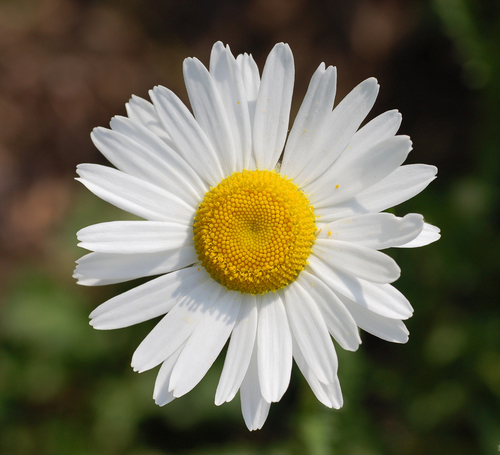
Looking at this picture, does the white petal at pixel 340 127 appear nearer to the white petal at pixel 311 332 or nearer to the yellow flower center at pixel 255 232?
Result: the yellow flower center at pixel 255 232

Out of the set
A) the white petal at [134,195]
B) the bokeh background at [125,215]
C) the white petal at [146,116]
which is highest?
the white petal at [146,116]

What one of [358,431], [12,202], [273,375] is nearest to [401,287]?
[358,431]

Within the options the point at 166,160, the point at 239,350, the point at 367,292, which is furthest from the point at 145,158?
the point at 367,292

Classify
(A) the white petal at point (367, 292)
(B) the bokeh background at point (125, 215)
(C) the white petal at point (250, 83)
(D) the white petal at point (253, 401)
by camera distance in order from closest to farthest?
(A) the white petal at point (367, 292), (D) the white petal at point (253, 401), (C) the white petal at point (250, 83), (B) the bokeh background at point (125, 215)

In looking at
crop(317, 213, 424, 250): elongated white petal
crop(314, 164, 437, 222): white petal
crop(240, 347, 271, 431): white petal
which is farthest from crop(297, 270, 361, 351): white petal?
crop(240, 347, 271, 431): white petal

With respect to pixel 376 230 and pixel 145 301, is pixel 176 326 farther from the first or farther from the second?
pixel 376 230

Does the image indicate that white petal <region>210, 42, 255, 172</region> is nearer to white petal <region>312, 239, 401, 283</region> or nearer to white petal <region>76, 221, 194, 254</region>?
white petal <region>76, 221, 194, 254</region>

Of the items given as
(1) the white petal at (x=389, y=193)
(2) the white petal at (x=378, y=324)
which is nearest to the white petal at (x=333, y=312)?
(2) the white petal at (x=378, y=324)
